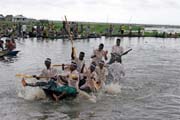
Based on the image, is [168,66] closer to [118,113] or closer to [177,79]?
[177,79]

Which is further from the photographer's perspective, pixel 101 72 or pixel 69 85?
pixel 101 72

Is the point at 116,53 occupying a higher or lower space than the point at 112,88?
higher

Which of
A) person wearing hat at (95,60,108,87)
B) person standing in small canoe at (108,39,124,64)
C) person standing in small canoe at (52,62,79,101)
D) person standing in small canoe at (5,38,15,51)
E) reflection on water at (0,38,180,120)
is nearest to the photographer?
reflection on water at (0,38,180,120)

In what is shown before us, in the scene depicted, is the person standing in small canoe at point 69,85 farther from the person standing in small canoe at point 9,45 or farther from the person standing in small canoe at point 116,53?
the person standing in small canoe at point 9,45

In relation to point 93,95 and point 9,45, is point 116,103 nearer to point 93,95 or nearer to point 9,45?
point 93,95

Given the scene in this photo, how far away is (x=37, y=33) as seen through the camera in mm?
56406

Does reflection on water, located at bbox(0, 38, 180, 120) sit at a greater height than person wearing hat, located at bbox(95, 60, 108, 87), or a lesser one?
lesser

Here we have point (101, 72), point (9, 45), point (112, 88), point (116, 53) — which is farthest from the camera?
point (9, 45)

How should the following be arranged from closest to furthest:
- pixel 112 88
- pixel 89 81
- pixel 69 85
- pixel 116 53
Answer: pixel 69 85, pixel 89 81, pixel 112 88, pixel 116 53

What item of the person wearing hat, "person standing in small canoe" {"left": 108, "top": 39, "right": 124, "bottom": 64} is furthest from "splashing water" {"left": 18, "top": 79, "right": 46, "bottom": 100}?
"person standing in small canoe" {"left": 108, "top": 39, "right": 124, "bottom": 64}

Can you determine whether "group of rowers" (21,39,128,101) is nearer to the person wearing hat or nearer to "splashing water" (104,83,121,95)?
the person wearing hat

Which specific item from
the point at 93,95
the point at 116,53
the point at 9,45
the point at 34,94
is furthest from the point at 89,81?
the point at 9,45

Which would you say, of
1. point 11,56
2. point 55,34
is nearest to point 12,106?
point 11,56

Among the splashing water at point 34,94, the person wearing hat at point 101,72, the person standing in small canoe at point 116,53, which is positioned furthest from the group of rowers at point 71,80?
the person standing in small canoe at point 116,53
